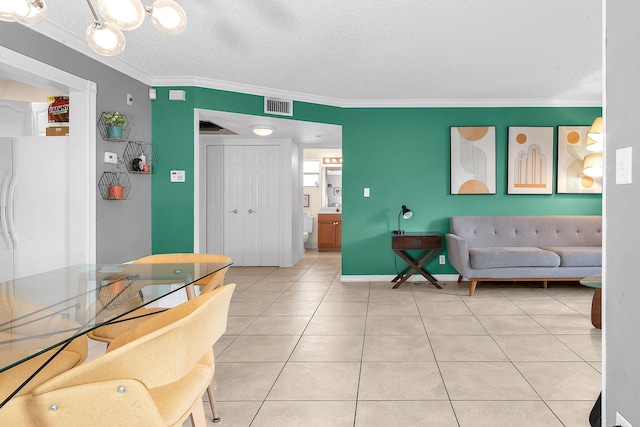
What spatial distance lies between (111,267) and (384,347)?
6.00 feet

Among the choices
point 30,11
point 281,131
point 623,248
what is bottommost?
point 623,248

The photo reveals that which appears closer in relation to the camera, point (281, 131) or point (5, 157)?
point (5, 157)

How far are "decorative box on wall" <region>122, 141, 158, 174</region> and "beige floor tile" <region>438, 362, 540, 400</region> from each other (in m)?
3.18

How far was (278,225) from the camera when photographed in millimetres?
A: 6195

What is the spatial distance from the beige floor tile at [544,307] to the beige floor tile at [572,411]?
1815mm

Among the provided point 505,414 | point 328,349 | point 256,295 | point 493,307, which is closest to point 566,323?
point 493,307

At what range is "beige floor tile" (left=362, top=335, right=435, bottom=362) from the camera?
8.43 feet

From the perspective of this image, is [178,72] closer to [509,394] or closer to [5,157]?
[5,157]

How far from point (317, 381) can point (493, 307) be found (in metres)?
2.33

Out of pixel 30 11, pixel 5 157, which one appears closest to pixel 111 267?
pixel 30 11

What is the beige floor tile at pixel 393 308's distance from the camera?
144 inches

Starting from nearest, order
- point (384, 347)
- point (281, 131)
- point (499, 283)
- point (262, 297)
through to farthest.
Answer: point (384, 347) < point (262, 297) < point (499, 283) < point (281, 131)

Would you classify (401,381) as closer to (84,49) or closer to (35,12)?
(35,12)

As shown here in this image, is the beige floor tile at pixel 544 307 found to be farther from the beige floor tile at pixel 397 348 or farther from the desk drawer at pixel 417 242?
the beige floor tile at pixel 397 348
